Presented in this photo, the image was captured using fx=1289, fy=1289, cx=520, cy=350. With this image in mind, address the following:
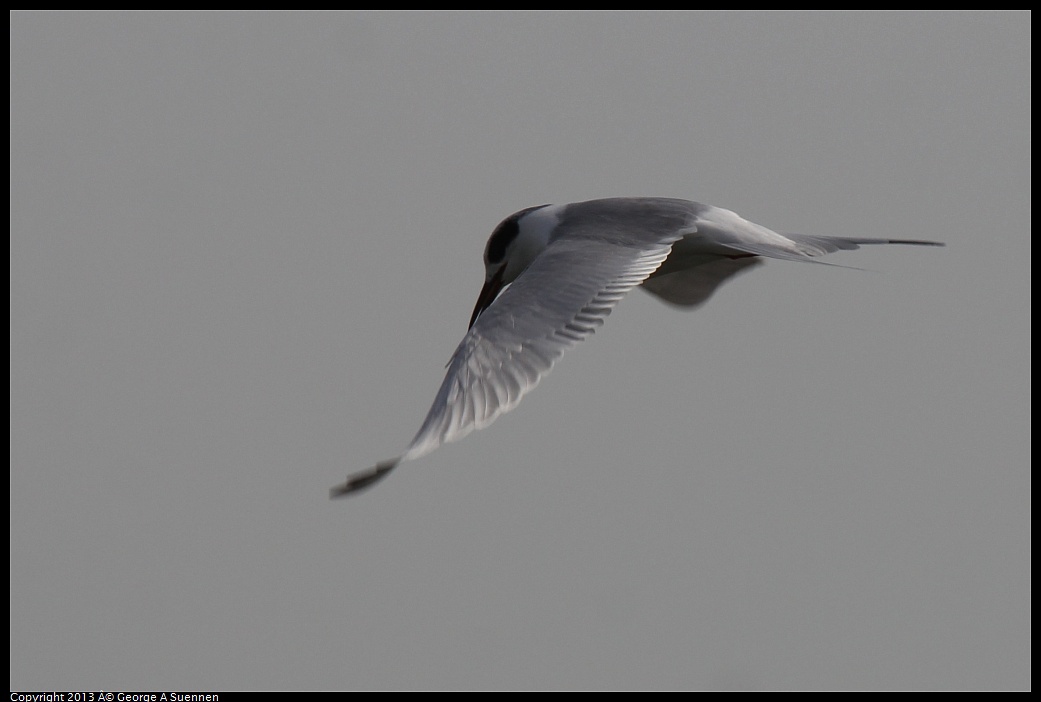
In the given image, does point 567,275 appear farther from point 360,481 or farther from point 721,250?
point 360,481

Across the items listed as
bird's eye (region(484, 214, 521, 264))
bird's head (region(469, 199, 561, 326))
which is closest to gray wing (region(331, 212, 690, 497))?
bird's head (region(469, 199, 561, 326))

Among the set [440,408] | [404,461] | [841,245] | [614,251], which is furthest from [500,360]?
[841,245]

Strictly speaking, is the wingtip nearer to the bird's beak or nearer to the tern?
the tern

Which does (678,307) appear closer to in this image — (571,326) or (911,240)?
(911,240)

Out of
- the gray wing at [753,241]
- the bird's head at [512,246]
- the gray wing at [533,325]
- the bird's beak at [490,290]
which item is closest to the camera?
the gray wing at [533,325]

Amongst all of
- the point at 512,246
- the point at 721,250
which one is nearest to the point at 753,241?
Answer: the point at 721,250

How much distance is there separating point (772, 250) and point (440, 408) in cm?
195

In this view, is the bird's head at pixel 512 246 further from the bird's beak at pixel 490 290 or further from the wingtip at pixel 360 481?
the wingtip at pixel 360 481

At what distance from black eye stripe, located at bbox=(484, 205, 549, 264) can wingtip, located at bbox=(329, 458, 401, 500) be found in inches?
104

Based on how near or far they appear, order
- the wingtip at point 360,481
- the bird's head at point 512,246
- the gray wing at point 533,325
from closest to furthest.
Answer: the wingtip at point 360,481
the gray wing at point 533,325
the bird's head at point 512,246

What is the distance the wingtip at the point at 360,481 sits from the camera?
10.5 ft

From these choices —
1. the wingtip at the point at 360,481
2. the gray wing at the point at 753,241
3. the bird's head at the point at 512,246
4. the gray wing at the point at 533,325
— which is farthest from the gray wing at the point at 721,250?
the wingtip at the point at 360,481

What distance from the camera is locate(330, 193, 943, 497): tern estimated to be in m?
3.77

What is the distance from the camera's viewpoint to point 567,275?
4.57 metres
